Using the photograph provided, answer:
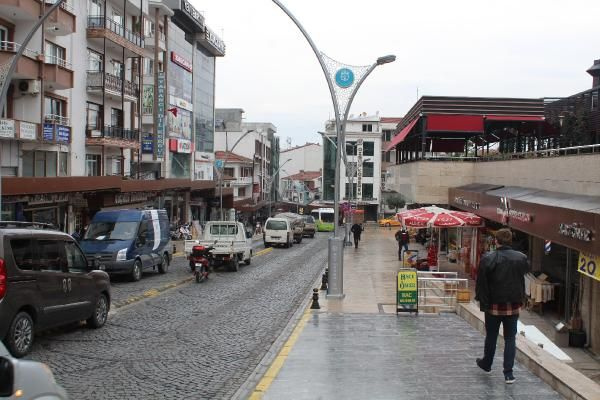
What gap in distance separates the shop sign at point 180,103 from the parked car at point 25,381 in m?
48.8

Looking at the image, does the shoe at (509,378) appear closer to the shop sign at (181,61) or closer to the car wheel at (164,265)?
the car wheel at (164,265)

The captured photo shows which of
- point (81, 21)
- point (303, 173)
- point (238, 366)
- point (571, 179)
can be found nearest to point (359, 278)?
point (571, 179)

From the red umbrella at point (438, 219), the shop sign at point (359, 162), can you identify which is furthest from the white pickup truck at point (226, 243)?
the shop sign at point (359, 162)

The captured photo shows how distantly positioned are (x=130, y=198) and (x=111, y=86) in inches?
254

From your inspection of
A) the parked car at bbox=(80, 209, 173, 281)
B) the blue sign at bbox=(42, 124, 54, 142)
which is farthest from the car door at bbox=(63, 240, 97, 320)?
the blue sign at bbox=(42, 124, 54, 142)

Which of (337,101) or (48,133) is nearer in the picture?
(337,101)

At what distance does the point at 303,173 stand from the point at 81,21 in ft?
249

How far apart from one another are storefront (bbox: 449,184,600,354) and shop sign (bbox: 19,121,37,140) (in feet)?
59.2

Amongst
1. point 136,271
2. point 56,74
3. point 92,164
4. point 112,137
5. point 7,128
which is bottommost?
point 136,271

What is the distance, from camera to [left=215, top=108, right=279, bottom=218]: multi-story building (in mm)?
88812

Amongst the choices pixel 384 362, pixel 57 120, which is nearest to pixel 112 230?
pixel 57 120

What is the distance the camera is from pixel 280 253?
37062 mm

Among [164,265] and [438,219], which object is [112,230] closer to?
[164,265]

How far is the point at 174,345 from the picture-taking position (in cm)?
1127
